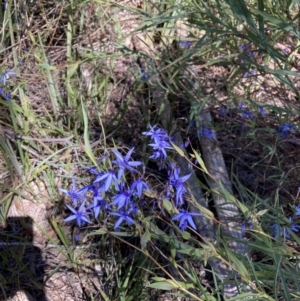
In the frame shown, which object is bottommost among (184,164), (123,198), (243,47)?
(184,164)

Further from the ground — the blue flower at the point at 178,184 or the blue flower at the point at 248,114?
the blue flower at the point at 178,184

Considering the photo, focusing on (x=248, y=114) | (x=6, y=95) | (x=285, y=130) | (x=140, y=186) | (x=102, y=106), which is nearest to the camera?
(x=140, y=186)

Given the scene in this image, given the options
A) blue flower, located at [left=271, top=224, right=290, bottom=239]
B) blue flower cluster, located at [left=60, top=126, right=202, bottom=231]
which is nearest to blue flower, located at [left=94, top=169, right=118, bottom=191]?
blue flower cluster, located at [left=60, top=126, right=202, bottom=231]

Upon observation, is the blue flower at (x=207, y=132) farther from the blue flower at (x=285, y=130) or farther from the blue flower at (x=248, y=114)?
the blue flower at (x=285, y=130)

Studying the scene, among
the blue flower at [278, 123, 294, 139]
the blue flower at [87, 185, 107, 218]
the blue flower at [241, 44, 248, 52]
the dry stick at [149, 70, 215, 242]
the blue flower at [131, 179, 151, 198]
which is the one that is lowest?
the dry stick at [149, 70, 215, 242]

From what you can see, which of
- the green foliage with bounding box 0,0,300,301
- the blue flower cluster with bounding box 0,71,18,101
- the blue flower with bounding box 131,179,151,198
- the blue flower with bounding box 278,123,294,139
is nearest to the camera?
the blue flower with bounding box 131,179,151,198

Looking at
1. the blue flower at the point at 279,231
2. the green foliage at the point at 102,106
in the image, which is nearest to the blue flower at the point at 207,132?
the green foliage at the point at 102,106

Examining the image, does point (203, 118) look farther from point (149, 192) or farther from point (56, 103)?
point (149, 192)

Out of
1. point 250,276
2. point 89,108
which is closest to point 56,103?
point 89,108

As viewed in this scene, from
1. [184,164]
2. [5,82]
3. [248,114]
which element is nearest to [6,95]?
[5,82]

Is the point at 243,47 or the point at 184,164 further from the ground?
the point at 243,47

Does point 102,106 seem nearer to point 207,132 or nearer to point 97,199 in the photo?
point 207,132

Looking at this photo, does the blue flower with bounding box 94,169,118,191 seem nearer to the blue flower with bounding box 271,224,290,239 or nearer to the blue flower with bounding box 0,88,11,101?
the blue flower with bounding box 271,224,290,239

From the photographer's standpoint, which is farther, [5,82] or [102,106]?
[102,106]
